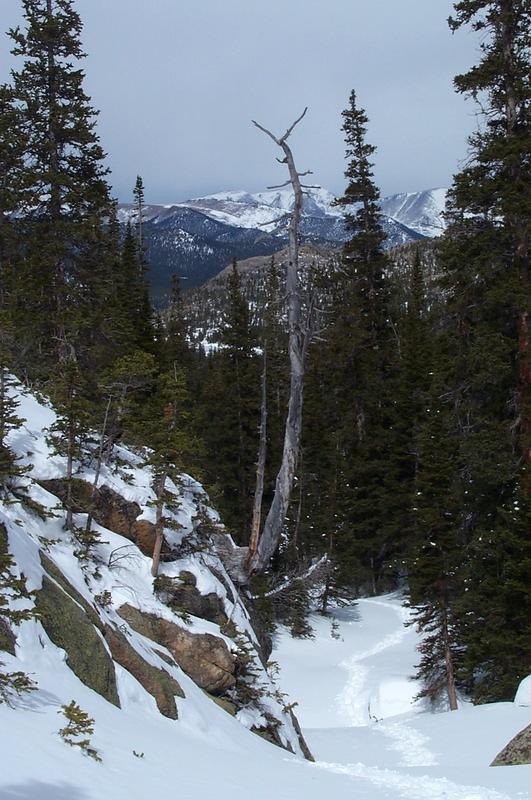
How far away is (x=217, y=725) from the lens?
9.45 metres

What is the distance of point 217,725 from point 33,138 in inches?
693

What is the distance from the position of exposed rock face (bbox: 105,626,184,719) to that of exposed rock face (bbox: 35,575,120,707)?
636 mm

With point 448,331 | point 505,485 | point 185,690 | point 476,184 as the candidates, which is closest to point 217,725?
point 185,690

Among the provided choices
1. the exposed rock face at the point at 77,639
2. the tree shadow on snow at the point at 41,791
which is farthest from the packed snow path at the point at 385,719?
the tree shadow on snow at the point at 41,791

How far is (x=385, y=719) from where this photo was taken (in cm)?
1953

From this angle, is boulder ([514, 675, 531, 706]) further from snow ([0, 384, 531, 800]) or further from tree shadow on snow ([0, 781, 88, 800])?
tree shadow on snow ([0, 781, 88, 800])

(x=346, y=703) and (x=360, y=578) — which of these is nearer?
(x=346, y=703)

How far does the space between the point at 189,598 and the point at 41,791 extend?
803 cm

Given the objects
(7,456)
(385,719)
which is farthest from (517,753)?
(385,719)

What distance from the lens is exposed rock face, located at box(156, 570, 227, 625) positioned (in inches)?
461

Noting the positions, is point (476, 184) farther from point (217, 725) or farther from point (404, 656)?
point (404, 656)

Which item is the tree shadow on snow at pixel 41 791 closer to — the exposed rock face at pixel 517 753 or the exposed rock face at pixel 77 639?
the exposed rock face at pixel 77 639

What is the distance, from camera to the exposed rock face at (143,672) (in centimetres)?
862

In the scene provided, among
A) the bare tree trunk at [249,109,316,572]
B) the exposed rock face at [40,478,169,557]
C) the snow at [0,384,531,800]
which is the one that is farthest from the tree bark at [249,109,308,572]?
the exposed rock face at [40,478,169,557]
